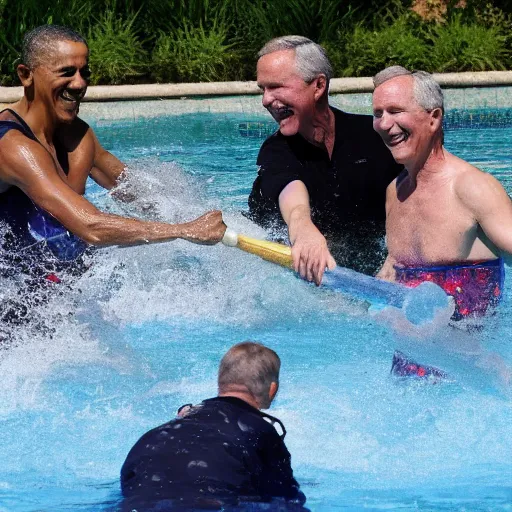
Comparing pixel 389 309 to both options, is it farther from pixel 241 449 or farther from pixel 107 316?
pixel 107 316

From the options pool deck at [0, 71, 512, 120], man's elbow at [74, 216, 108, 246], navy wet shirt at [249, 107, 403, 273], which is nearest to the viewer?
man's elbow at [74, 216, 108, 246]

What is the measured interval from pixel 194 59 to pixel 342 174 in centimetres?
667

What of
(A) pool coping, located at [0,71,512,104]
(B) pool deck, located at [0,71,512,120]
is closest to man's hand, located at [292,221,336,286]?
(B) pool deck, located at [0,71,512,120]

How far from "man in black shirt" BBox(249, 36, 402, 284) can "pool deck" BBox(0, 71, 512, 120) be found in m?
5.23

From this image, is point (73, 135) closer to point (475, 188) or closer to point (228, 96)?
point (475, 188)

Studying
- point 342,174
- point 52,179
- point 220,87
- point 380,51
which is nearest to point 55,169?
point 52,179

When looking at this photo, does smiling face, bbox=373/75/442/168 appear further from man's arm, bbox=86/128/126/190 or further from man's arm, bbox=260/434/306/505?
man's arm, bbox=86/128/126/190

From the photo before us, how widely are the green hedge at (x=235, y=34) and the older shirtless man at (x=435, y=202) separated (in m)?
7.14

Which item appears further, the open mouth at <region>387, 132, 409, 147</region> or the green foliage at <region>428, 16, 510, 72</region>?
the green foliage at <region>428, 16, 510, 72</region>

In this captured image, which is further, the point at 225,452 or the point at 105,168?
the point at 105,168

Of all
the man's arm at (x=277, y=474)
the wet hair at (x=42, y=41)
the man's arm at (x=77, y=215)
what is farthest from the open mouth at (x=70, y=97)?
the man's arm at (x=277, y=474)

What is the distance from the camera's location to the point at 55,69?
4148mm

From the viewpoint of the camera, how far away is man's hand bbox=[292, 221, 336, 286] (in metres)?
3.78

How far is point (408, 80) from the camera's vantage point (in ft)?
12.5
